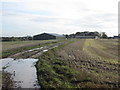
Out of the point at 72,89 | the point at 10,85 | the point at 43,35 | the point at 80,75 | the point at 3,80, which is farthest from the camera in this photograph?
the point at 43,35

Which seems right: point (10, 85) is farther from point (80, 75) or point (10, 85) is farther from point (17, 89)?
point (80, 75)

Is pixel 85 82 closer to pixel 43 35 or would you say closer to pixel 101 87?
pixel 101 87

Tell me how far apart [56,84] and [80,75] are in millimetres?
2561

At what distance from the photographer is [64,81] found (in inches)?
390

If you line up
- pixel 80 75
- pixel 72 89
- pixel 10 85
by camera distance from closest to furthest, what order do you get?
pixel 72 89 < pixel 10 85 < pixel 80 75

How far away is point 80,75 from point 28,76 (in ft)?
12.1

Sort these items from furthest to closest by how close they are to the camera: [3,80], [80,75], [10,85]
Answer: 1. [80,75]
2. [3,80]
3. [10,85]

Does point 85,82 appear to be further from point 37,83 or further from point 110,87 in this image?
point 37,83

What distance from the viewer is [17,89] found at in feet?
29.5

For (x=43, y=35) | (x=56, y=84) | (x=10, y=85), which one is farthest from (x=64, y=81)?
(x=43, y=35)

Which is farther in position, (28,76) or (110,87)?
(28,76)

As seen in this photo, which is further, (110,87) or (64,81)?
(64,81)

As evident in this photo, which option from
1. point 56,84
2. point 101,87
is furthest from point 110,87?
point 56,84

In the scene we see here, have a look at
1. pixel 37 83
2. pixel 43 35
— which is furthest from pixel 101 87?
pixel 43 35
